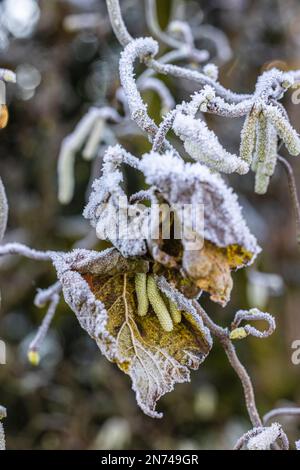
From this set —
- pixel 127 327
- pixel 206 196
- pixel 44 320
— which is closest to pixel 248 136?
pixel 206 196

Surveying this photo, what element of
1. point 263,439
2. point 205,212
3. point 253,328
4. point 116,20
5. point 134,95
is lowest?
point 263,439

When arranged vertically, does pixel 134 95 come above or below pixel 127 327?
above

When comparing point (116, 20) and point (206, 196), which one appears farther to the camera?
point (116, 20)

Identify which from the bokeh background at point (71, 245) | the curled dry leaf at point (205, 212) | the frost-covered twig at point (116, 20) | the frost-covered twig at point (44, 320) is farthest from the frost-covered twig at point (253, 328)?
the bokeh background at point (71, 245)

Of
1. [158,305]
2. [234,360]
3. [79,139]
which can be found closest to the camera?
[158,305]

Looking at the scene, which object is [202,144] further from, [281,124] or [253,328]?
[253,328]

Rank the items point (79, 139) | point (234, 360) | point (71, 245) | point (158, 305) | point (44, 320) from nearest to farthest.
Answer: point (158, 305) < point (234, 360) < point (44, 320) < point (79, 139) < point (71, 245)
